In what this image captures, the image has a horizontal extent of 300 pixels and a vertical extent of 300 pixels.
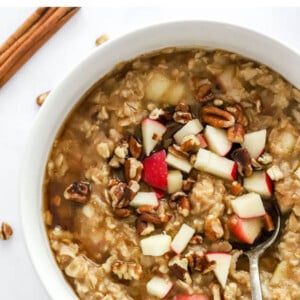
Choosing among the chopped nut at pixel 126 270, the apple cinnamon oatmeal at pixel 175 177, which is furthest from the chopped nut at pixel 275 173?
the chopped nut at pixel 126 270

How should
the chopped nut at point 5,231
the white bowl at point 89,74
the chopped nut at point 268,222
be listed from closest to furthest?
the white bowl at point 89,74 → the chopped nut at point 268,222 → the chopped nut at point 5,231

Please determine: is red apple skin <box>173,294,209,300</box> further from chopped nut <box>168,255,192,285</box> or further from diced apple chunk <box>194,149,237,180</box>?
diced apple chunk <box>194,149,237,180</box>

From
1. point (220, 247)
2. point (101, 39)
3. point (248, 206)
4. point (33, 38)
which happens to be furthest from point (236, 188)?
point (33, 38)

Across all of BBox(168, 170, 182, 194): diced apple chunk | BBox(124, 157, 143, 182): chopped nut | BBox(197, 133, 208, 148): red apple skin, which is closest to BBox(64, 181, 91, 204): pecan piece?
BBox(124, 157, 143, 182): chopped nut

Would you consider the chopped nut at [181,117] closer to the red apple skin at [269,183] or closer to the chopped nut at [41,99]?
the red apple skin at [269,183]

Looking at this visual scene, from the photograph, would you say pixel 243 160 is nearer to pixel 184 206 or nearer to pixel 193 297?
pixel 184 206

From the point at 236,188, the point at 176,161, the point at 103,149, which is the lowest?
the point at 236,188

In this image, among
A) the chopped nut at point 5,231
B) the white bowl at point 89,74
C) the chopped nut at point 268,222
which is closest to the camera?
the white bowl at point 89,74
